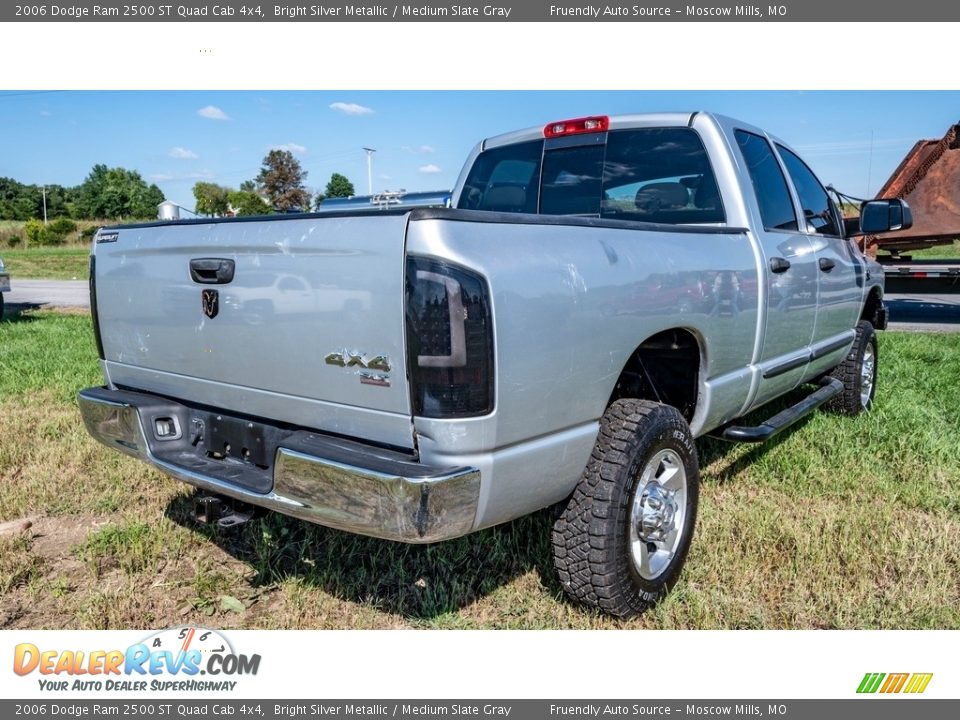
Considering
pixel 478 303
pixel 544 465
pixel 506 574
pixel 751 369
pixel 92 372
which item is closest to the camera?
pixel 478 303

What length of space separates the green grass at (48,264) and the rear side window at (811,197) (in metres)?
21.8

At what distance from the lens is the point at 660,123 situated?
3662 mm

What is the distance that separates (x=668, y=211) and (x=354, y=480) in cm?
230

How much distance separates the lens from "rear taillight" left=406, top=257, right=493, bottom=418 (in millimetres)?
1996

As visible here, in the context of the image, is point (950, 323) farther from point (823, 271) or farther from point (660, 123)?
point (660, 123)

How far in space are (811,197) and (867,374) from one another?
1766mm

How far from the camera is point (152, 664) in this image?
2.52 meters

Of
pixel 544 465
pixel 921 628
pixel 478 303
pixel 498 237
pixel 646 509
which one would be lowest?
pixel 921 628

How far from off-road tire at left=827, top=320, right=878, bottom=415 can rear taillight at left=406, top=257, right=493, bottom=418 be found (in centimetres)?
409

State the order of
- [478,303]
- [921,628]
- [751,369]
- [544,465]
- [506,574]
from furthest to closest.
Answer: [751,369]
[506,574]
[921,628]
[544,465]
[478,303]

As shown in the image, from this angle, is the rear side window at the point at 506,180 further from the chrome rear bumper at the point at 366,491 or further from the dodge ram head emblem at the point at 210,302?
the chrome rear bumper at the point at 366,491

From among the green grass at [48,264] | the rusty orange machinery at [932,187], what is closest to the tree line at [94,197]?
the green grass at [48,264]

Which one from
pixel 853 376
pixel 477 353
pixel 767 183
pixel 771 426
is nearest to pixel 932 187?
pixel 853 376

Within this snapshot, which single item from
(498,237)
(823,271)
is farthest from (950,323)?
(498,237)
